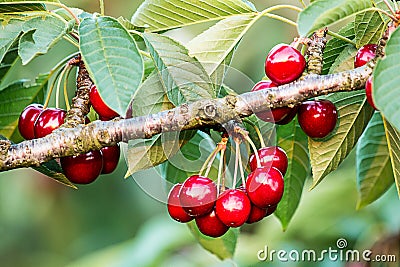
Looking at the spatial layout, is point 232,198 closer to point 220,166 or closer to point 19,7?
point 220,166

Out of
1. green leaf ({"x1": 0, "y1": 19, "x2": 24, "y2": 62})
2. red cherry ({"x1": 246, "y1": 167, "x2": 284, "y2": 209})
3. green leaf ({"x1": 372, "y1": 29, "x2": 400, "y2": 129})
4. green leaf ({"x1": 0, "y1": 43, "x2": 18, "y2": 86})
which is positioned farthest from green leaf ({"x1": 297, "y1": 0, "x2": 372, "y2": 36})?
green leaf ({"x1": 0, "y1": 43, "x2": 18, "y2": 86})

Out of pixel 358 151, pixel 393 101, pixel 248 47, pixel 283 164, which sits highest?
pixel 393 101

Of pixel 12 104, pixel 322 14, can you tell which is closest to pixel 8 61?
pixel 12 104

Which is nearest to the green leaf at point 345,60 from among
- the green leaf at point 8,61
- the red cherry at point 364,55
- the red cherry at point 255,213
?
the red cherry at point 364,55

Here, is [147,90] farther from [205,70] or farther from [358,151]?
[358,151]

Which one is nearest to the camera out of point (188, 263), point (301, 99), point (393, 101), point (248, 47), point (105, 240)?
point (393, 101)

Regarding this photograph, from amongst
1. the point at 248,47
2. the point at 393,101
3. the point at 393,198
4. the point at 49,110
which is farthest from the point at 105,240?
the point at 393,101
